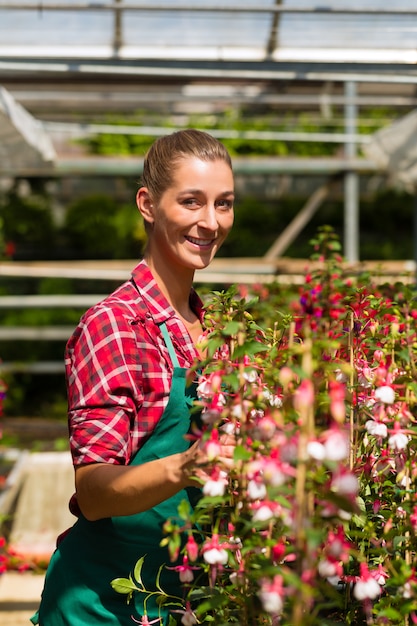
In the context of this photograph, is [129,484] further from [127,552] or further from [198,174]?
[198,174]

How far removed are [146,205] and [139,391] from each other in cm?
45

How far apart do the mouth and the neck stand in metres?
0.10

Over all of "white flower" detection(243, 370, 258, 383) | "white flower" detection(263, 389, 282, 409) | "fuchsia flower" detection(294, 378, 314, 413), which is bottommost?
"fuchsia flower" detection(294, 378, 314, 413)

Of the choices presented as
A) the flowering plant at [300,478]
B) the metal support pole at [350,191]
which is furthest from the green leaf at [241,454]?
the metal support pole at [350,191]

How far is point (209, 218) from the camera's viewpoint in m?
1.72

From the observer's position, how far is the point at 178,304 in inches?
73.0

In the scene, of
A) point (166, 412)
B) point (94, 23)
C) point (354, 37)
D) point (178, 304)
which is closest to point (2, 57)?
point (94, 23)

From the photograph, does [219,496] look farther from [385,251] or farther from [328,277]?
[385,251]

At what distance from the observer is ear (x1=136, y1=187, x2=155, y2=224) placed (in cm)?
184

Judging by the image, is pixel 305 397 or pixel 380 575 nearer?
pixel 305 397

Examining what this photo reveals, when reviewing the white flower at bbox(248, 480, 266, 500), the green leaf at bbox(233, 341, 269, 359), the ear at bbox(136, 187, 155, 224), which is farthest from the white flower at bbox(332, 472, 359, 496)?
the ear at bbox(136, 187, 155, 224)

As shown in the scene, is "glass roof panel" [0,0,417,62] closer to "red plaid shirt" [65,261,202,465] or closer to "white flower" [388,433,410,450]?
"red plaid shirt" [65,261,202,465]

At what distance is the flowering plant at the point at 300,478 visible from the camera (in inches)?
41.3

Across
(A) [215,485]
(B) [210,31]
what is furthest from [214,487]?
(B) [210,31]
